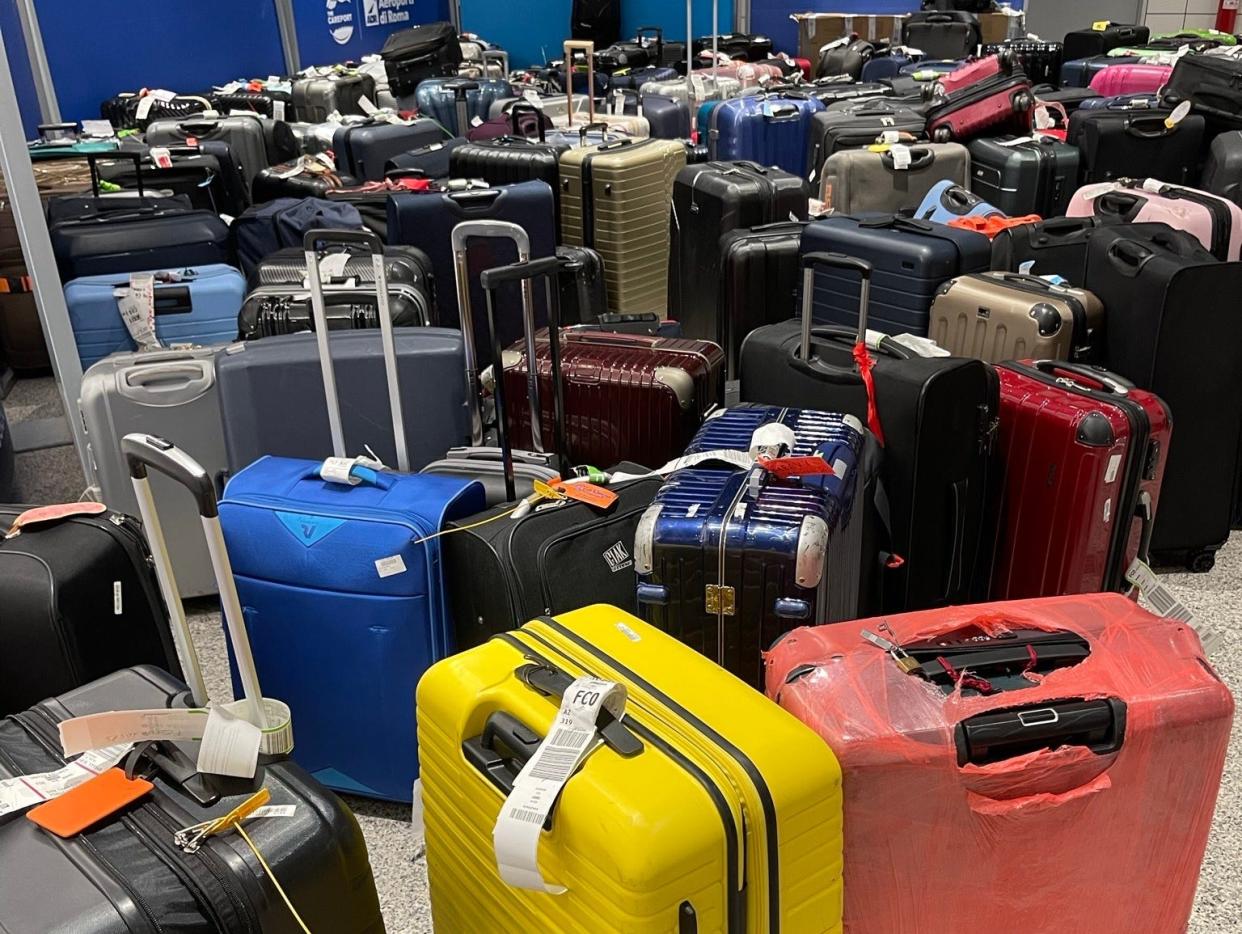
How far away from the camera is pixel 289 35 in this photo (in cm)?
1010

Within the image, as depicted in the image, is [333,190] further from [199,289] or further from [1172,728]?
[1172,728]

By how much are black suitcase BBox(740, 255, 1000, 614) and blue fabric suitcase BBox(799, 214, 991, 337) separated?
55 centimetres

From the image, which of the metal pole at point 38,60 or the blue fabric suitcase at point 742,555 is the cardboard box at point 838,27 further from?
the blue fabric suitcase at point 742,555

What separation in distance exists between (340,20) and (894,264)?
8.86 meters

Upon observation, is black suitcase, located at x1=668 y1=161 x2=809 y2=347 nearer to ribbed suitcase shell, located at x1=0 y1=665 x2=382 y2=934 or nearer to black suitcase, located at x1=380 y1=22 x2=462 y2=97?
ribbed suitcase shell, located at x1=0 y1=665 x2=382 y2=934

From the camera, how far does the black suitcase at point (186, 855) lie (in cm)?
132

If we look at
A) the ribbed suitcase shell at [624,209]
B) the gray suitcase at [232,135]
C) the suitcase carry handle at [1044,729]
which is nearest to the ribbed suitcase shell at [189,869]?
the suitcase carry handle at [1044,729]

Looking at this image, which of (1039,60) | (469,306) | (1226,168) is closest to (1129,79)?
(1039,60)

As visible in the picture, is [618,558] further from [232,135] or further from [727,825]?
[232,135]

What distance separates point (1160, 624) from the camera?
1.75m

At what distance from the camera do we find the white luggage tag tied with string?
4.30ft

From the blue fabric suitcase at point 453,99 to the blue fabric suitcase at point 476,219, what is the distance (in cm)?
351

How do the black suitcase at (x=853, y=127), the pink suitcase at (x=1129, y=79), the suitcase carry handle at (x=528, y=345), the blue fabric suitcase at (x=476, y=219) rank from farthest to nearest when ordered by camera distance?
the pink suitcase at (x=1129, y=79)
the black suitcase at (x=853, y=127)
the blue fabric suitcase at (x=476, y=219)
the suitcase carry handle at (x=528, y=345)

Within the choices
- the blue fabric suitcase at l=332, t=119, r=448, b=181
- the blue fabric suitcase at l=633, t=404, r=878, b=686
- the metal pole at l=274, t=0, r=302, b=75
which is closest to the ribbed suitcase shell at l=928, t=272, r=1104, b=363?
the blue fabric suitcase at l=633, t=404, r=878, b=686
